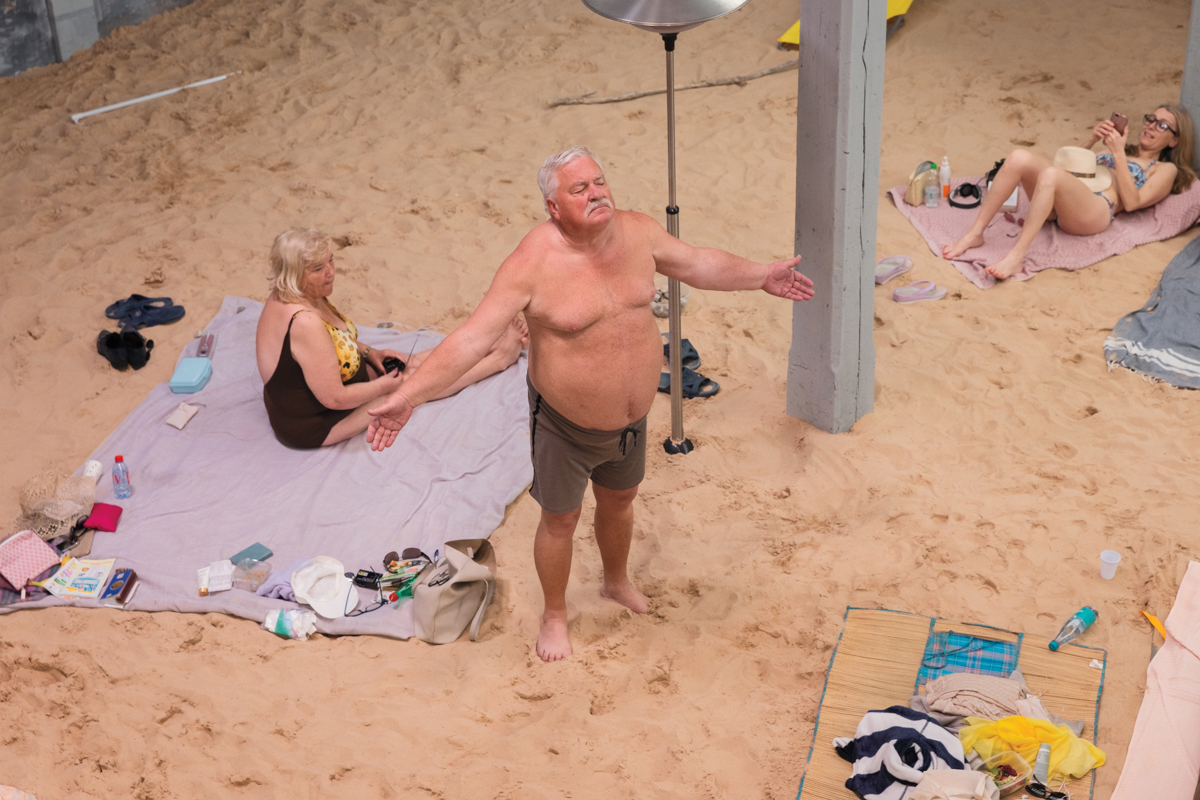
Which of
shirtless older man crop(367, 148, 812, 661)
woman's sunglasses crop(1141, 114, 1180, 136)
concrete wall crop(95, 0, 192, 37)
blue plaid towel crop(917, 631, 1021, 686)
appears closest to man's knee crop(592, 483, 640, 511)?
shirtless older man crop(367, 148, 812, 661)

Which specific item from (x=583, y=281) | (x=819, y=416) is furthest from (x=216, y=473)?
(x=819, y=416)

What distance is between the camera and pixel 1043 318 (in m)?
6.57

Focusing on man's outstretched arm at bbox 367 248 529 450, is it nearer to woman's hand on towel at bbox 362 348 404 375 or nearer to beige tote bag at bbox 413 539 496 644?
beige tote bag at bbox 413 539 496 644

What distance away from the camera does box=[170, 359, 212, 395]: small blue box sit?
249 inches

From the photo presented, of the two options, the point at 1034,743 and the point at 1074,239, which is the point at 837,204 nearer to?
the point at 1034,743

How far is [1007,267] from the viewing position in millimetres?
6965

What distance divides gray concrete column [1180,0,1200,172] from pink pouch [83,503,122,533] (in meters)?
7.13

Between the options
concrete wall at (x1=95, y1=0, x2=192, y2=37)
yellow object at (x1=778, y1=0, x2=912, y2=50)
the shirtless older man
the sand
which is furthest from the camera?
concrete wall at (x1=95, y1=0, x2=192, y2=37)

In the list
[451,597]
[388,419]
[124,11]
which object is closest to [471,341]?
[388,419]

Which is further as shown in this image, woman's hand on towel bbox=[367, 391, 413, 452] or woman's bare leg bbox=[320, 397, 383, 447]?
woman's bare leg bbox=[320, 397, 383, 447]

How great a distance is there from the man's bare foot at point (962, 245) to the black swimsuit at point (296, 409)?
3905 millimetres

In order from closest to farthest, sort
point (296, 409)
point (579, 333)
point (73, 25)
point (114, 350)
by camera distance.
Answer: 1. point (579, 333)
2. point (296, 409)
3. point (114, 350)
4. point (73, 25)

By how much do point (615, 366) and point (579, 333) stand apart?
19 centimetres

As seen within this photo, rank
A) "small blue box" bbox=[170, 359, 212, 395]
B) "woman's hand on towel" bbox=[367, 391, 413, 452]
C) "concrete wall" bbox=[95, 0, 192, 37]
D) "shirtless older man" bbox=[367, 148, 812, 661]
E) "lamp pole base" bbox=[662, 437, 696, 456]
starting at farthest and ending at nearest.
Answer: "concrete wall" bbox=[95, 0, 192, 37], "small blue box" bbox=[170, 359, 212, 395], "lamp pole base" bbox=[662, 437, 696, 456], "shirtless older man" bbox=[367, 148, 812, 661], "woman's hand on towel" bbox=[367, 391, 413, 452]
